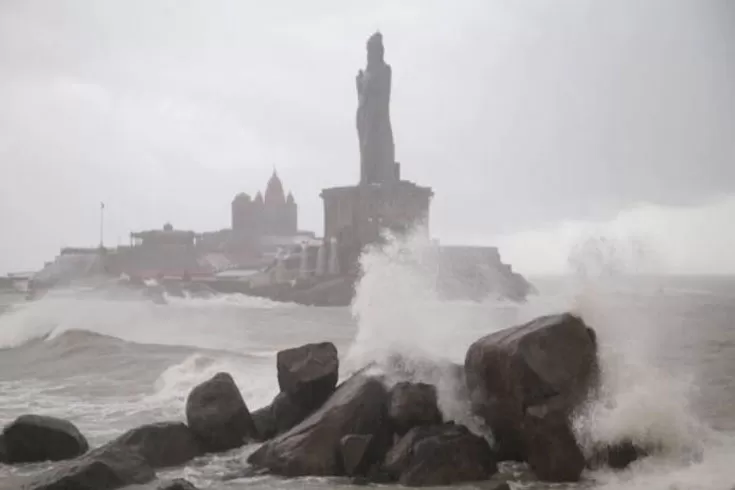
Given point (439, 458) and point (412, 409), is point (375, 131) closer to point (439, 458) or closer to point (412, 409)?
point (412, 409)

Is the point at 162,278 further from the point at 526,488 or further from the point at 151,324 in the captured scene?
the point at 526,488

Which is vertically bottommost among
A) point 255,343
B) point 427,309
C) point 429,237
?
point 255,343

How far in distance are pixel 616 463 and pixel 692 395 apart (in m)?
3.55

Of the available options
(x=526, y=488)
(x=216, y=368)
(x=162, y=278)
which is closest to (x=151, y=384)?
(x=216, y=368)

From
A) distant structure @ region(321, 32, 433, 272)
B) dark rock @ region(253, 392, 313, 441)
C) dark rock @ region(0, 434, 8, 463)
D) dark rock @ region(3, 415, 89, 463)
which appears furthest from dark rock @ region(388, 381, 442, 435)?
distant structure @ region(321, 32, 433, 272)

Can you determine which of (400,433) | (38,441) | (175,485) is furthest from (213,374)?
(175,485)

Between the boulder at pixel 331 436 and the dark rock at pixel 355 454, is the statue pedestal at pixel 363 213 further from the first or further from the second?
the dark rock at pixel 355 454

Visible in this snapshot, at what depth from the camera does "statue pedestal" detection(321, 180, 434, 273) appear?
26.1m

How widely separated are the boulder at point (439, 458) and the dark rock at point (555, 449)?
405mm

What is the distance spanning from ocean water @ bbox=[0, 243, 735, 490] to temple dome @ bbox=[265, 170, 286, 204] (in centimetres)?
728

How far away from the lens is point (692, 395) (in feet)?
27.2

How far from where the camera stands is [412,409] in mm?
5758

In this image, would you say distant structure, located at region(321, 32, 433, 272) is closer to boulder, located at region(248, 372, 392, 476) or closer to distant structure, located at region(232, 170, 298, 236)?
distant structure, located at region(232, 170, 298, 236)

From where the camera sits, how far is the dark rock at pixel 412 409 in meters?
5.74
